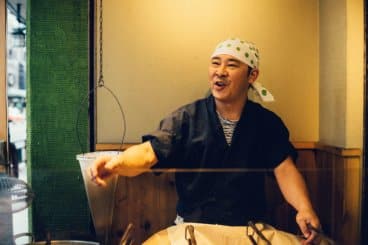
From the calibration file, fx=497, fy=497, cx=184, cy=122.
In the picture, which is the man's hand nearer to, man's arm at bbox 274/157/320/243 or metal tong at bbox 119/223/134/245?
man's arm at bbox 274/157/320/243

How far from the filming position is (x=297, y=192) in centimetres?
266

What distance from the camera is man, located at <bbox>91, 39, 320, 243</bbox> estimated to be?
105 inches

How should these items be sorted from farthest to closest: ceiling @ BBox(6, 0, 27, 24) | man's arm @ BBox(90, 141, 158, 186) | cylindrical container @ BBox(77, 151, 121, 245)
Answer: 1. ceiling @ BBox(6, 0, 27, 24)
2. cylindrical container @ BBox(77, 151, 121, 245)
3. man's arm @ BBox(90, 141, 158, 186)

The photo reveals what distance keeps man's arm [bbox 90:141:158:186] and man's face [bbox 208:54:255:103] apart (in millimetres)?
489

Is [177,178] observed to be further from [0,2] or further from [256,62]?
[0,2]

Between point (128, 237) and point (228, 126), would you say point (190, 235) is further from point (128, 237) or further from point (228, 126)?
point (228, 126)

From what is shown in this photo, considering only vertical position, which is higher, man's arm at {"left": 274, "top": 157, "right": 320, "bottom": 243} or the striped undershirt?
the striped undershirt

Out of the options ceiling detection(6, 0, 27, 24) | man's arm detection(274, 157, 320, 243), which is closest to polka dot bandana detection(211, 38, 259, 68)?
man's arm detection(274, 157, 320, 243)

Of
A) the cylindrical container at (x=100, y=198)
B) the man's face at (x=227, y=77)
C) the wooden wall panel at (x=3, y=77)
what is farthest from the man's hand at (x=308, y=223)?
the wooden wall panel at (x=3, y=77)

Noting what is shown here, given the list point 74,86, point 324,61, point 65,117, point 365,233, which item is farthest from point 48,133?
point 365,233

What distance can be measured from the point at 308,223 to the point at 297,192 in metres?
0.19

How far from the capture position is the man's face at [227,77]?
8.73 feet

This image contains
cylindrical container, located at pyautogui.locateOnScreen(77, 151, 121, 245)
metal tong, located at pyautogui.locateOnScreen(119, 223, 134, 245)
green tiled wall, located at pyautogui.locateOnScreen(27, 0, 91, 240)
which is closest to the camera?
metal tong, located at pyautogui.locateOnScreen(119, 223, 134, 245)

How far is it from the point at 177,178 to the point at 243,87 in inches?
24.7
